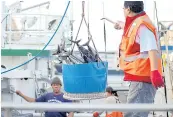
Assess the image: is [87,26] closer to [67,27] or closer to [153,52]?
[153,52]

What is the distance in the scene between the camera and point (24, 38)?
8.18 meters

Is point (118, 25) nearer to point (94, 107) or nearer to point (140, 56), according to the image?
point (140, 56)

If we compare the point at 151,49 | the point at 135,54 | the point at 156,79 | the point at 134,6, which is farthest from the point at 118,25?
the point at 156,79

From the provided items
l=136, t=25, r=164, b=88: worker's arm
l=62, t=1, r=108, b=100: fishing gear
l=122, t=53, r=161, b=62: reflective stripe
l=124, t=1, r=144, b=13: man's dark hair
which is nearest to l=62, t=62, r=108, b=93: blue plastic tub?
l=62, t=1, r=108, b=100: fishing gear

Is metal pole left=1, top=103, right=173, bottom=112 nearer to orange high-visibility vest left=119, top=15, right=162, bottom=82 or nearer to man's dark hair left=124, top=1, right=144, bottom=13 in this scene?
orange high-visibility vest left=119, top=15, right=162, bottom=82

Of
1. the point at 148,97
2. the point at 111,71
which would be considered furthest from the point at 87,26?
the point at 111,71

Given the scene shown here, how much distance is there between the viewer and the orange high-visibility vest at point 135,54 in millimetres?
2936

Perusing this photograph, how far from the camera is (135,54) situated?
2.99 metres

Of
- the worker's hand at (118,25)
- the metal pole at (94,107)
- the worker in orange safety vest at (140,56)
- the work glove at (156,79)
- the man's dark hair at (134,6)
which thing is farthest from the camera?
the worker's hand at (118,25)

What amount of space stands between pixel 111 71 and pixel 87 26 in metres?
6.92

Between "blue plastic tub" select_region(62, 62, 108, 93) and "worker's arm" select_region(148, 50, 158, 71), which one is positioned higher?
"worker's arm" select_region(148, 50, 158, 71)

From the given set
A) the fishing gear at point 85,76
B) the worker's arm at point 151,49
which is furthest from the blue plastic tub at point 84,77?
the worker's arm at point 151,49

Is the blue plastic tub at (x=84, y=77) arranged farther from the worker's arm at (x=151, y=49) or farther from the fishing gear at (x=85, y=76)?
the worker's arm at (x=151, y=49)

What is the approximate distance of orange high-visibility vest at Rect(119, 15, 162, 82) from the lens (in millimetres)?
2936
